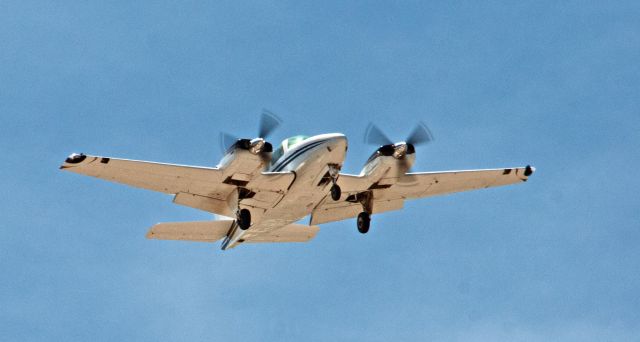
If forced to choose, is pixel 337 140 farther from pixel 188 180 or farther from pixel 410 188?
pixel 410 188

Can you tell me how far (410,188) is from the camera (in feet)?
125

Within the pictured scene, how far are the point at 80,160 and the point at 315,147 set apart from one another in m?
7.32

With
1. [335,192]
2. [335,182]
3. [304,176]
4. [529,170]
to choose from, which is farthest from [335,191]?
[529,170]

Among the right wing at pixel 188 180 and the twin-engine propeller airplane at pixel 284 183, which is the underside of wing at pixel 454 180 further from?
the right wing at pixel 188 180

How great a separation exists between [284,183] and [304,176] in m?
0.78

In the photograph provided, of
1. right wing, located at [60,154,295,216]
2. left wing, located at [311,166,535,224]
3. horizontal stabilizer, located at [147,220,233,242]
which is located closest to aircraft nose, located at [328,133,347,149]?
right wing, located at [60,154,295,216]

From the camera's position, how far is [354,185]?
1438 inches

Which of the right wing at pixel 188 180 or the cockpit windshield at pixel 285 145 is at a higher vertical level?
the cockpit windshield at pixel 285 145

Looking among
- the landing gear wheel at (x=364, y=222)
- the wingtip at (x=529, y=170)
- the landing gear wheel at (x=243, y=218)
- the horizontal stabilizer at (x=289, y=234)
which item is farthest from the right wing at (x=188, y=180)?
the wingtip at (x=529, y=170)

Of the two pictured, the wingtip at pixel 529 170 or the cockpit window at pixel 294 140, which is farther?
the wingtip at pixel 529 170

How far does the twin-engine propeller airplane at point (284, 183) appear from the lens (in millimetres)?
33844

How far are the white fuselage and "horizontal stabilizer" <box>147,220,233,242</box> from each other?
0.74 meters

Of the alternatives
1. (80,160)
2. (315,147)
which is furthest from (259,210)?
(80,160)

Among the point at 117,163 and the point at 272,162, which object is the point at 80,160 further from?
the point at 272,162
